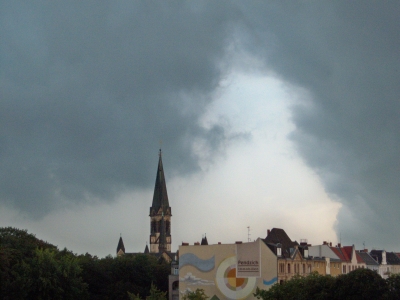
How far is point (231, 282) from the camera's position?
9944 centimetres

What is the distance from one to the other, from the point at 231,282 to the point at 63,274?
2580 centimetres

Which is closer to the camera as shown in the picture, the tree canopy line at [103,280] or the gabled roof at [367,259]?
the tree canopy line at [103,280]

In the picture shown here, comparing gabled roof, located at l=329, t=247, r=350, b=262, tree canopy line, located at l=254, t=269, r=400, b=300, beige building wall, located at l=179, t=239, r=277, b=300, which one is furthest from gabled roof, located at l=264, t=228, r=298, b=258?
tree canopy line, located at l=254, t=269, r=400, b=300

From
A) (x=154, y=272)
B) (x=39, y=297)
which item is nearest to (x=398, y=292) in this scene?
(x=39, y=297)

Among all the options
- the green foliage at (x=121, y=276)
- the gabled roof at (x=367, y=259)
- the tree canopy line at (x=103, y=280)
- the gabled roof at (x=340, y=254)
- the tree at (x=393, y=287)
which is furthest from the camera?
the gabled roof at (x=367, y=259)

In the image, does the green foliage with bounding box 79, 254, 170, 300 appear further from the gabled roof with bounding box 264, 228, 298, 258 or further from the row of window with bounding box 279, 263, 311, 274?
the row of window with bounding box 279, 263, 311, 274

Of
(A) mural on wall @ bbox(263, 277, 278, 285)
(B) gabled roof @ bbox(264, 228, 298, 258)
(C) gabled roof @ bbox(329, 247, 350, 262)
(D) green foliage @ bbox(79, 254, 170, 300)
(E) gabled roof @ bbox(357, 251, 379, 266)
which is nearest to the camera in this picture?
(A) mural on wall @ bbox(263, 277, 278, 285)

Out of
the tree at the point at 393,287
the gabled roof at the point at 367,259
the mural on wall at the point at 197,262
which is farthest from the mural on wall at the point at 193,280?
the gabled roof at the point at 367,259

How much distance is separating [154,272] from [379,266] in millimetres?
46132

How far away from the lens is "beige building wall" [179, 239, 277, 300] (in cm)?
9688

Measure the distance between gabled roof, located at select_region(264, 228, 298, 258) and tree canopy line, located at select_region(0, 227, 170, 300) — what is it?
19855 mm

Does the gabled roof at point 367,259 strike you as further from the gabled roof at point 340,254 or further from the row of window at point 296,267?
the row of window at point 296,267

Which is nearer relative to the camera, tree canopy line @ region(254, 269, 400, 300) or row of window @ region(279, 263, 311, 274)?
tree canopy line @ region(254, 269, 400, 300)

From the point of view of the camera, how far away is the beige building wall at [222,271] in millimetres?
96875
